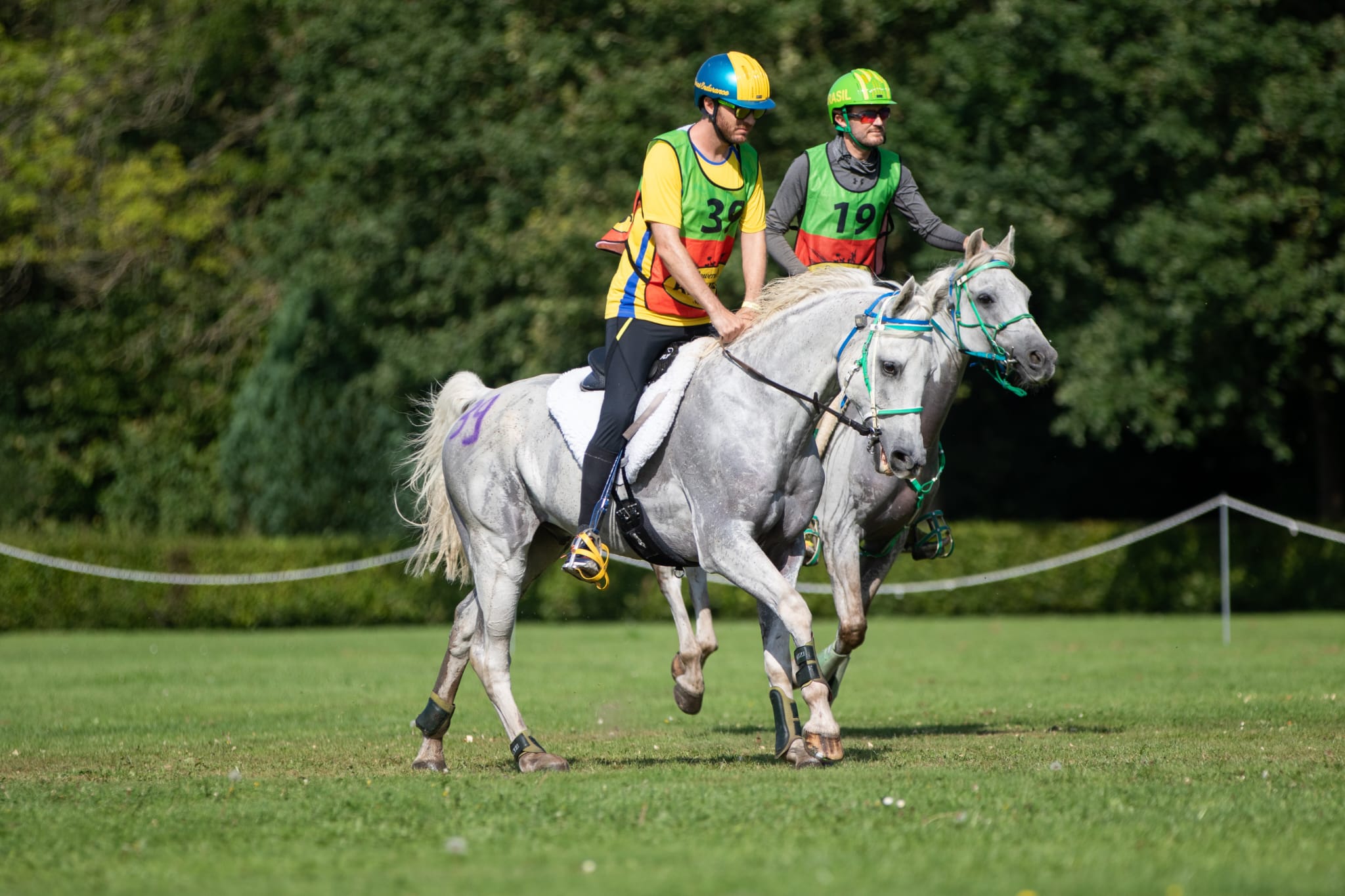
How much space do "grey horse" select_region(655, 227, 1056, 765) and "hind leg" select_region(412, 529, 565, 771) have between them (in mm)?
978

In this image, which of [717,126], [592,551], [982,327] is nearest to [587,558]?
[592,551]

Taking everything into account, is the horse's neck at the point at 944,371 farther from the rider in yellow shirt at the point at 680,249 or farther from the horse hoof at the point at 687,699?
the horse hoof at the point at 687,699

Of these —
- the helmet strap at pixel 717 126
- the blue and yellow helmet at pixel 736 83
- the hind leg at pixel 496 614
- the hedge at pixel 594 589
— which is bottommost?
the hedge at pixel 594 589

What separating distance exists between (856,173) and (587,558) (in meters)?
3.47

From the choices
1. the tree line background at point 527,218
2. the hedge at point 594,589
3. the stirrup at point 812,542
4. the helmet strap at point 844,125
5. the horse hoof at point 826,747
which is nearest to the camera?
the horse hoof at point 826,747

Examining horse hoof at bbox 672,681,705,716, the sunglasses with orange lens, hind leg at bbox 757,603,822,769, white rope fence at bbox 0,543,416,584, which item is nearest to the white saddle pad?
hind leg at bbox 757,603,822,769

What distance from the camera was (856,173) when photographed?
31.7 feet

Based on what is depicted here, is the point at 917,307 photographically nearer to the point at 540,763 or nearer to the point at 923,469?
the point at 923,469

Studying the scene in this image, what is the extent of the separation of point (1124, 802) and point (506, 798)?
8.78 feet

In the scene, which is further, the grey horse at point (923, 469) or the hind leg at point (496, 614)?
the grey horse at point (923, 469)

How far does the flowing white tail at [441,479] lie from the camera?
9.44 metres

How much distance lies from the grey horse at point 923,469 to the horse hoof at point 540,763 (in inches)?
40.3


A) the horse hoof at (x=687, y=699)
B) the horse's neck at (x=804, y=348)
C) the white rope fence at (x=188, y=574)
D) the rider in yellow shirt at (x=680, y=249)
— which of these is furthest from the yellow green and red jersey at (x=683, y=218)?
the white rope fence at (x=188, y=574)

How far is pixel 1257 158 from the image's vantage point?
23.5 metres
